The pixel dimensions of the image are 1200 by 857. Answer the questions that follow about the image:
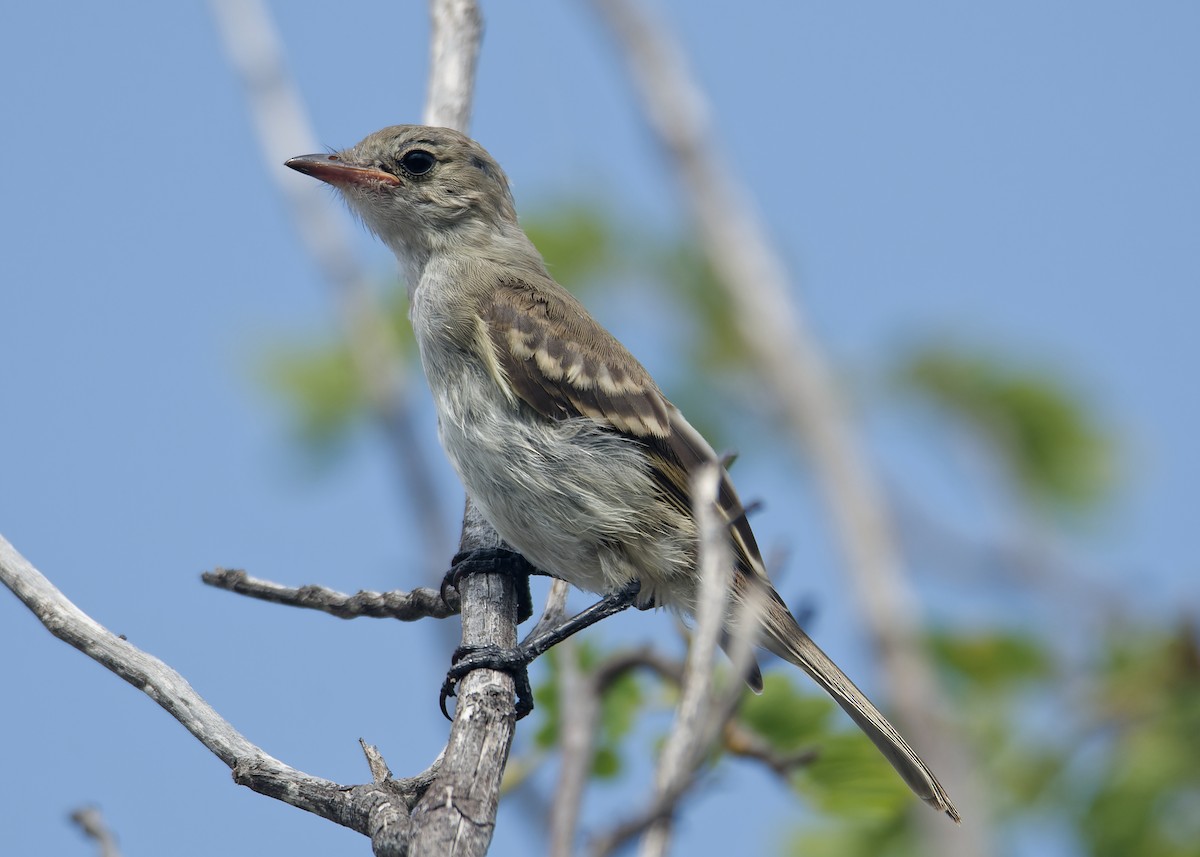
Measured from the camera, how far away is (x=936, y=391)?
17.7 feet

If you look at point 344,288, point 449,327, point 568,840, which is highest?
point 449,327

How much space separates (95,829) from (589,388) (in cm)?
267

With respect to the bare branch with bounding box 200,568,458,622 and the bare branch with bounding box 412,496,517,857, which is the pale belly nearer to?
the bare branch with bounding box 412,496,517,857

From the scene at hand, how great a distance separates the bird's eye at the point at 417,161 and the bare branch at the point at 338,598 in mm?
2278

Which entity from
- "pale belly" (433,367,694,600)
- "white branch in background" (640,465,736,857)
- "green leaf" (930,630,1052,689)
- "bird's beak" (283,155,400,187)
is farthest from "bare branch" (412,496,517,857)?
"bird's beak" (283,155,400,187)

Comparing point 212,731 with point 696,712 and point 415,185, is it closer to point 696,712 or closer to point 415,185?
point 696,712

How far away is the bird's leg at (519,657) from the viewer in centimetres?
415

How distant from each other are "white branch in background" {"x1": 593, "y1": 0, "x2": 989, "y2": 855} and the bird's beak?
9.49 ft

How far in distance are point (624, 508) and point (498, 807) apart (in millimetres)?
1903

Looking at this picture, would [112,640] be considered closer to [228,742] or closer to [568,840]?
[228,742]

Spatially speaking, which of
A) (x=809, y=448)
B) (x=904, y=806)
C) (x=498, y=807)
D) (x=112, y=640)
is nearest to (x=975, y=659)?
(x=904, y=806)

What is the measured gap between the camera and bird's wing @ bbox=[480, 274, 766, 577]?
16.8ft

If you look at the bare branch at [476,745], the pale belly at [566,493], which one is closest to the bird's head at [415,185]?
the pale belly at [566,493]

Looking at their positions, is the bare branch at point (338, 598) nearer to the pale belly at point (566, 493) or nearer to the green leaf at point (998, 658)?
the pale belly at point (566, 493)
